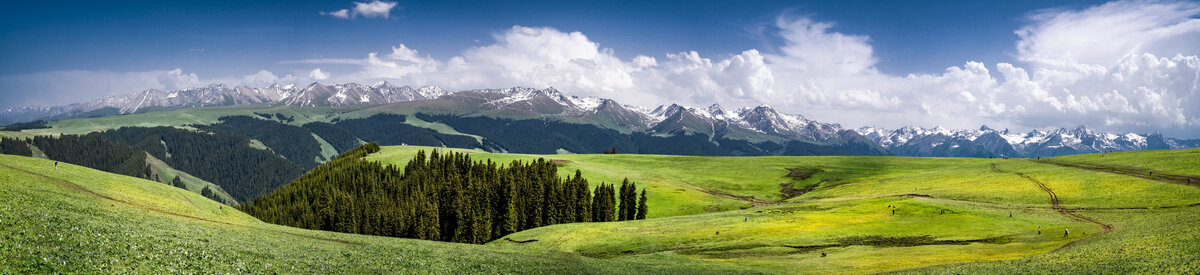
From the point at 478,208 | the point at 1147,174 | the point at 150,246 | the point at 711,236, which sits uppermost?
the point at 1147,174

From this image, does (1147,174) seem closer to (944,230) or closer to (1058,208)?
(1058,208)

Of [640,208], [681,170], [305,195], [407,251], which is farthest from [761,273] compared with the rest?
[305,195]

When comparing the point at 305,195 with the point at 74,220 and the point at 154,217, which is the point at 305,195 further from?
the point at 74,220

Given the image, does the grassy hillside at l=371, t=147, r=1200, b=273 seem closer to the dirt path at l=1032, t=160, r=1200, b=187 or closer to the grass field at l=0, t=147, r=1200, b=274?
the grass field at l=0, t=147, r=1200, b=274

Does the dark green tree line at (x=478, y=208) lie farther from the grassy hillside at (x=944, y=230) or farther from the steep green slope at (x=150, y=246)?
the steep green slope at (x=150, y=246)

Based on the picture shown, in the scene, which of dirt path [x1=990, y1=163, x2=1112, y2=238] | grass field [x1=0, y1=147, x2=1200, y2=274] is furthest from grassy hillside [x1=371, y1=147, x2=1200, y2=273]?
grass field [x1=0, y1=147, x2=1200, y2=274]

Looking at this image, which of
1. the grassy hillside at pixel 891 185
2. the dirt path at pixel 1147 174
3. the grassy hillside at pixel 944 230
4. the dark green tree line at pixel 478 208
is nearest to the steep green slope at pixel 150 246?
the grassy hillside at pixel 944 230

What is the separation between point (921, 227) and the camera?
71625mm

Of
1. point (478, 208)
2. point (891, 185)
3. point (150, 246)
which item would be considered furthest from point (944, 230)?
point (478, 208)

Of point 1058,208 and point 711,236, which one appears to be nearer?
point 711,236

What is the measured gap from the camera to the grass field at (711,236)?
30.1m

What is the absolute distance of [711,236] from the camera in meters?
73.5

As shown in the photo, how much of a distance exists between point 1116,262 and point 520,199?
10470 cm

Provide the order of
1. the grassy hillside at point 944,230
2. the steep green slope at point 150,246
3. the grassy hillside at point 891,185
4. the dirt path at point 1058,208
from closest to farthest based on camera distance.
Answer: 1. the steep green slope at point 150,246
2. the grassy hillside at point 944,230
3. the dirt path at point 1058,208
4. the grassy hillside at point 891,185
